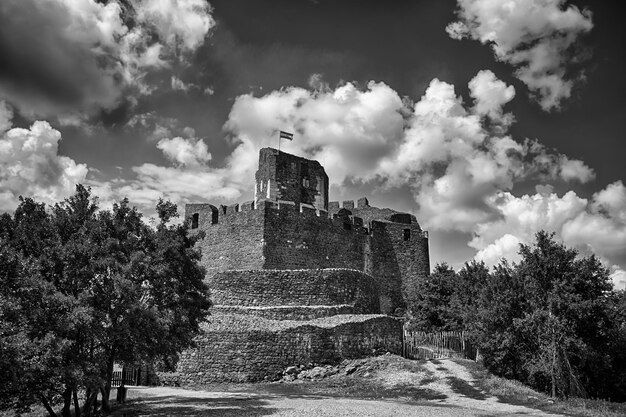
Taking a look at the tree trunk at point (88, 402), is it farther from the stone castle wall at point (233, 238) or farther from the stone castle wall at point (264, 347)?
the stone castle wall at point (233, 238)

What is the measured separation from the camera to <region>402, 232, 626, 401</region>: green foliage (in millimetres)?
20598

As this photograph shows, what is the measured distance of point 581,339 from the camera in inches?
813

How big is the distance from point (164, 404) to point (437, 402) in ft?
32.0

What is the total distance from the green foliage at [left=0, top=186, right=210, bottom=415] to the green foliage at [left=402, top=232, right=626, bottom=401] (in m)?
13.0

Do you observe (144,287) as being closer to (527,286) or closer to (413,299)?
(527,286)

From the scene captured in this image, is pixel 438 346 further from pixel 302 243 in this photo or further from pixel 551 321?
pixel 302 243

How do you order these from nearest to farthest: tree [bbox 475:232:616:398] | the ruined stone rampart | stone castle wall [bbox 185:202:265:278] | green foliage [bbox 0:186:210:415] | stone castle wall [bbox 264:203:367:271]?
1. green foliage [bbox 0:186:210:415]
2. tree [bbox 475:232:616:398]
3. the ruined stone rampart
4. stone castle wall [bbox 185:202:265:278]
5. stone castle wall [bbox 264:203:367:271]

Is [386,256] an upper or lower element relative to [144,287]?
upper

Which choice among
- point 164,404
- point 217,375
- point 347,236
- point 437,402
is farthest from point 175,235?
point 347,236

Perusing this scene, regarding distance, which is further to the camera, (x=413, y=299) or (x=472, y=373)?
(x=413, y=299)

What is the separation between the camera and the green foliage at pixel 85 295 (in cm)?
1224

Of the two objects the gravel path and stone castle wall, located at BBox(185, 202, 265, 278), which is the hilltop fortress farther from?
the gravel path

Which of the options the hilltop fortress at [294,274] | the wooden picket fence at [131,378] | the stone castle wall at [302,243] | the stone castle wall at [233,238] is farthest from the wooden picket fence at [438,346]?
the wooden picket fence at [131,378]

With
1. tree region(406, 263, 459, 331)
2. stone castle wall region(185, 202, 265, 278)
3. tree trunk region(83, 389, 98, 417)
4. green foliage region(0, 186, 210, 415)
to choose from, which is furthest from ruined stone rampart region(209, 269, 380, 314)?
tree trunk region(83, 389, 98, 417)
